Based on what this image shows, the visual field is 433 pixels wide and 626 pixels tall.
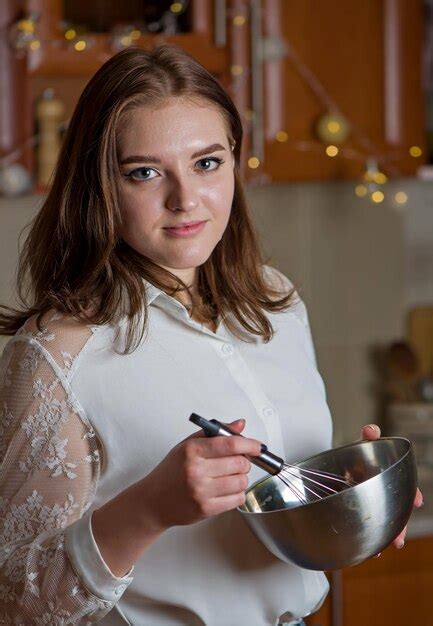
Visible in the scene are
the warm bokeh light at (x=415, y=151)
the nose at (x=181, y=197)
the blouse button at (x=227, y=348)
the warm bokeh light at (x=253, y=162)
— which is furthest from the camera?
the warm bokeh light at (x=415, y=151)

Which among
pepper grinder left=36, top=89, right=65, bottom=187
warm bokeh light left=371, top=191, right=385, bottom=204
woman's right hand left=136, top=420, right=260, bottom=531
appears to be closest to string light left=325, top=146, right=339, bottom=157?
warm bokeh light left=371, top=191, right=385, bottom=204

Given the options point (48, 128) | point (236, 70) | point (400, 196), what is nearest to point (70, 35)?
point (48, 128)

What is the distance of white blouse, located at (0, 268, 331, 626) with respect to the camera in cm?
104

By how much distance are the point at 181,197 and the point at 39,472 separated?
0.97 ft

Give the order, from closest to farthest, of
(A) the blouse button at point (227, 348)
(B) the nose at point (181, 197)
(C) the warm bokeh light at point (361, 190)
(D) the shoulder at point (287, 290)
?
(B) the nose at point (181, 197) → (A) the blouse button at point (227, 348) → (D) the shoulder at point (287, 290) → (C) the warm bokeh light at point (361, 190)

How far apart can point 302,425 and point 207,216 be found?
27 cm

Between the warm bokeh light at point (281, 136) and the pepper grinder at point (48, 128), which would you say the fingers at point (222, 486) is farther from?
the warm bokeh light at point (281, 136)

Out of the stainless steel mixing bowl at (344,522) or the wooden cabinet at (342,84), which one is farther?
the wooden cabinet at (342,84)

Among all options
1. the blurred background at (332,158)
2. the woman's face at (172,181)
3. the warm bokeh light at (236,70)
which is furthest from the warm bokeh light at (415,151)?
the woman's face at (172,181)

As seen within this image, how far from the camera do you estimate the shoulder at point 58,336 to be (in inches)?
42.5

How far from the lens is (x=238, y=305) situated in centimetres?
129

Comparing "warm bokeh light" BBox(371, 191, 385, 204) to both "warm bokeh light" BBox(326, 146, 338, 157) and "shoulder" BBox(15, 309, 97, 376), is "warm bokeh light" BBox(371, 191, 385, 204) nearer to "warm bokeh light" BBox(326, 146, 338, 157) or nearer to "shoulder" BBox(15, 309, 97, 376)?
"warm bokeh light" BBox(326, 146, 338, 157)

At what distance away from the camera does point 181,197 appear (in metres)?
1.08

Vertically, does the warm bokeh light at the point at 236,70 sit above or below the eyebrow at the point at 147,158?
below
